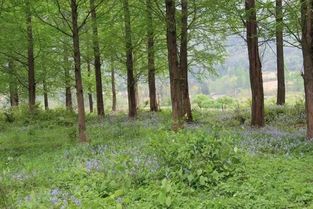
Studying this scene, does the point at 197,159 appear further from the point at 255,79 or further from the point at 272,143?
the point at 255,79

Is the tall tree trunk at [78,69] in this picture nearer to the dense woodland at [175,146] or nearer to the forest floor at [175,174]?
the dense woodland at [175,146]

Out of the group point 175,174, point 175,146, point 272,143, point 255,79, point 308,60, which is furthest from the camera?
point 255,79

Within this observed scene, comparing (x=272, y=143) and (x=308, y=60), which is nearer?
(x=272, y=143)

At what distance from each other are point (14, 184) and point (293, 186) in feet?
16.5

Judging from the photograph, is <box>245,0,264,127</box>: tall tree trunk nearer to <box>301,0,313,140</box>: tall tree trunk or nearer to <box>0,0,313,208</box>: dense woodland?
<box>0,0,313,208</box>: dense woodland

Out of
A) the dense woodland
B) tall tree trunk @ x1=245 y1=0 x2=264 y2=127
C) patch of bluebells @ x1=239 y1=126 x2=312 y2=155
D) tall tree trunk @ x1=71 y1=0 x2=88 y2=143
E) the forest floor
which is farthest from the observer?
tall tree trunk @ x1=245 y1=0 x2=264 y2=127

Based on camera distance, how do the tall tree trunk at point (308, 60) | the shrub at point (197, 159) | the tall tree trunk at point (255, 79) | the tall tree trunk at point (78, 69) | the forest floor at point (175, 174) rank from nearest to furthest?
1. the forest floor at point (175, 174)
2. the shrub at point (197, 159)
3. the tall tree trunk at point (308, 60)
4. the tall tree trunk at point (78, 69)
5. the tall tree trunk at point (255, 79)

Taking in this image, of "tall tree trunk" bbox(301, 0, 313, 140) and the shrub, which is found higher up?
"tall tree trunk" bbox(301, 0, 313, 140)

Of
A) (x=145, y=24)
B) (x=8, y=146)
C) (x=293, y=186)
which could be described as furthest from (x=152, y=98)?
(x=293, y=186)

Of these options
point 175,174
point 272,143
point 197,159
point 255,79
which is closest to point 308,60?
point 272,143

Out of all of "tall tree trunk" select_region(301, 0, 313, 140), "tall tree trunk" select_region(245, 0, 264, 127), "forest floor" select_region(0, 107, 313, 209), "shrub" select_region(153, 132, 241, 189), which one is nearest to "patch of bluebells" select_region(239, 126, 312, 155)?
"forest floor" select_region(0, 107, 313, 209)

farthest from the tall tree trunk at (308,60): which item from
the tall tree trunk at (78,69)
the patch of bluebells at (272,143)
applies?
the tall tree trunk at (78,69)

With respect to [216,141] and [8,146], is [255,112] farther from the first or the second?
[8,146]

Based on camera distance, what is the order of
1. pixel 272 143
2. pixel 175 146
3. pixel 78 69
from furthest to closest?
1. pixel 78 69
2. pixel 272 143
3. pixel 175 146
